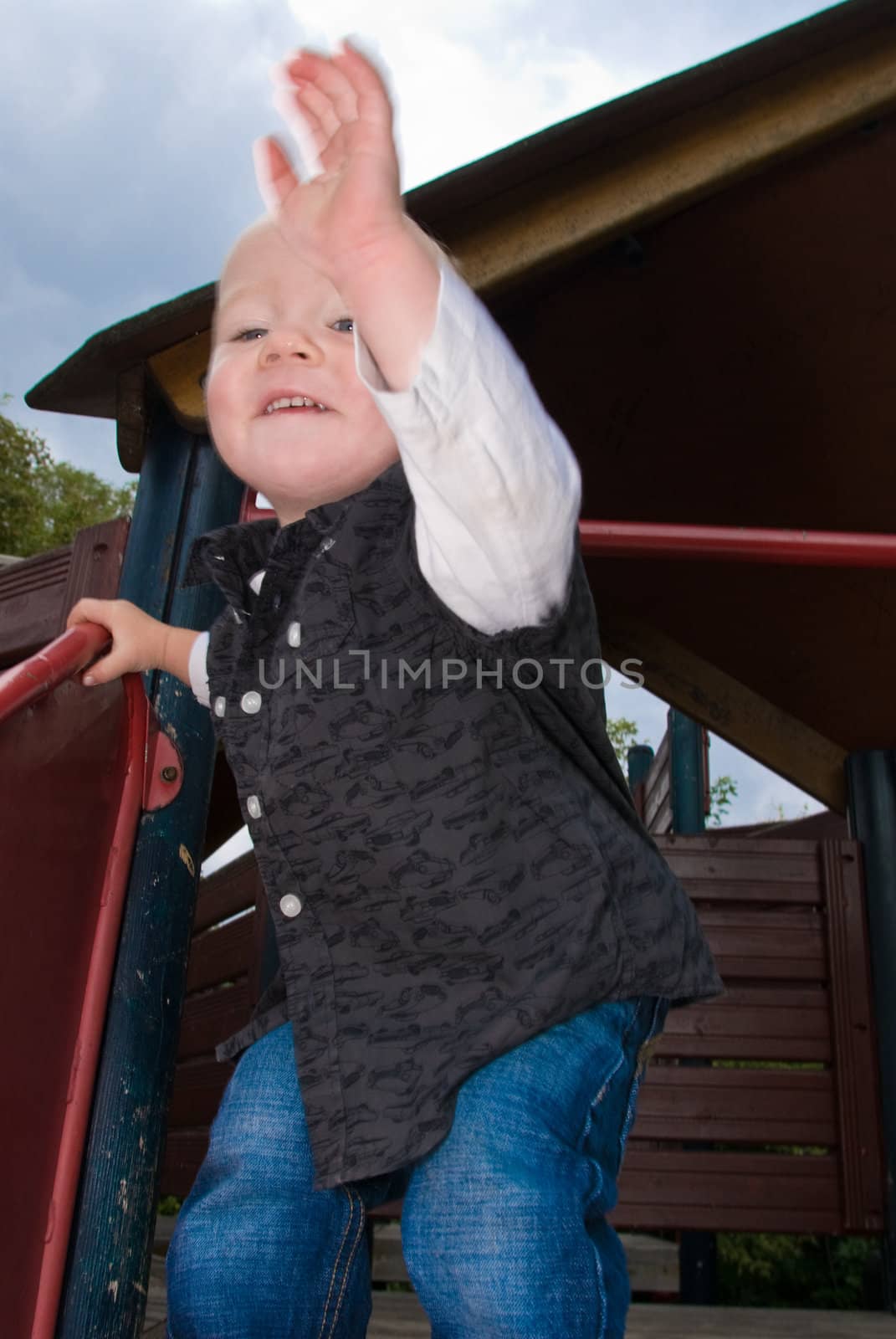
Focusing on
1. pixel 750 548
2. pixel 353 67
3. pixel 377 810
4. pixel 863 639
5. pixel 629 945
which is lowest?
pixel 629 945

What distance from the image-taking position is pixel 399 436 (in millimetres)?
942

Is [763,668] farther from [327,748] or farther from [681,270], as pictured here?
[327,748]

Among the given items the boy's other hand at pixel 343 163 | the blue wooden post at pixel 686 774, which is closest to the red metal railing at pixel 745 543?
the boy's other hand at pixel 343 163

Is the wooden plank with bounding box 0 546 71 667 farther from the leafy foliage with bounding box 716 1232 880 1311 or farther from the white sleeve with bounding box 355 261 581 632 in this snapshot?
the leafy foliage with bounding box 716 1232 880 1311

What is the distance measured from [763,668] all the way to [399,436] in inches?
115

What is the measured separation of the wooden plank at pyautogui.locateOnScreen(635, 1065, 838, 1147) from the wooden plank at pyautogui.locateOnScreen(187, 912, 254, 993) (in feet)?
4.62

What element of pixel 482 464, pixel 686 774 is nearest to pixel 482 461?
pixel 482 464

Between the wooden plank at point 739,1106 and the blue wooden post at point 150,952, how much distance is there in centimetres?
252

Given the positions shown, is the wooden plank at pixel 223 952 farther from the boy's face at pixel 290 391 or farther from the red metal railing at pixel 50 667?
the boy's face at pixel 290 391

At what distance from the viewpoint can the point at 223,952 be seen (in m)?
4.30

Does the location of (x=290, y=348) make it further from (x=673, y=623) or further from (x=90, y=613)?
(x=673, y=623)

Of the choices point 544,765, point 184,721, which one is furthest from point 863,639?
point 544,765

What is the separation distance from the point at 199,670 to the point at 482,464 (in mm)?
712

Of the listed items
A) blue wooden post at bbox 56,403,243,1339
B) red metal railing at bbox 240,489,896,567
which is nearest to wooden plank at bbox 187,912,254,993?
blue wooden post at bbox 56,403,243,1339
